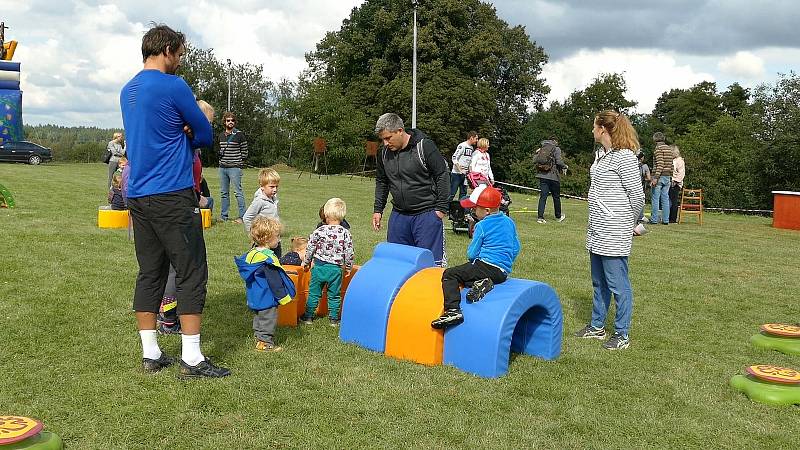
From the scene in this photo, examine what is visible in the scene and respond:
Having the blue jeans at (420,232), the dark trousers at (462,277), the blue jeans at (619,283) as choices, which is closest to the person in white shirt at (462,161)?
the blue jeans at (420,232)

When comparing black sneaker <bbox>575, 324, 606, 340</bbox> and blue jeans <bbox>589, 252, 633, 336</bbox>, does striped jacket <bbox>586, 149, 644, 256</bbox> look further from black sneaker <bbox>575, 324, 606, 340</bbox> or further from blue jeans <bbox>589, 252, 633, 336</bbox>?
black sneaker <bbox>575, 324, 606, 340</bbox>

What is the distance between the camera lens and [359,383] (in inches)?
209

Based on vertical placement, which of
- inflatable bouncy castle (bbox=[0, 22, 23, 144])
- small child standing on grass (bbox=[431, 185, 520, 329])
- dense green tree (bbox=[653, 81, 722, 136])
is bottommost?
small child standing on grass (bbox=[431, 185, 520, 329])

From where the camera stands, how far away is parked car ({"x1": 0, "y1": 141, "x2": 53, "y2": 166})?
1403 inches

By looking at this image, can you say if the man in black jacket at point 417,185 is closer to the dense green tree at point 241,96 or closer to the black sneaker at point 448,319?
the black sneaker at point 448,319

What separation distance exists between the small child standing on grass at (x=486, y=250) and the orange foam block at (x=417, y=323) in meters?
0.22

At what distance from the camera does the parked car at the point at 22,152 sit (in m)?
35.6

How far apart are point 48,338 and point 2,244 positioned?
5.51 metres

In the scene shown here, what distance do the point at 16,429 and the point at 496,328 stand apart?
3.31 m

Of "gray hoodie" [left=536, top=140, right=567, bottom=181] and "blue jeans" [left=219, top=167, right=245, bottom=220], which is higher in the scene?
"gray hoodie" [left=536, top=140, right=567, bottom=181]

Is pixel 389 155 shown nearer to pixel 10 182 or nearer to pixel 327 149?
pixel 10 182

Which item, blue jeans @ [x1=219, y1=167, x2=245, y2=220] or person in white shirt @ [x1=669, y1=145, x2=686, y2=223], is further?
person in white shirt @ [x1=669, y1=145, x2=686, y2=223]

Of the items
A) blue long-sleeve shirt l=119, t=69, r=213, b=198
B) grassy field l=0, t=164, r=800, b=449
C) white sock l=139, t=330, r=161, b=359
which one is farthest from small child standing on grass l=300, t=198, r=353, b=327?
blue long-sleeve shirt l=119, t=69, r=213, b=198

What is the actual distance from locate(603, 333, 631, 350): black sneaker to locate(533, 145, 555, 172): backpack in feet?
34.1
